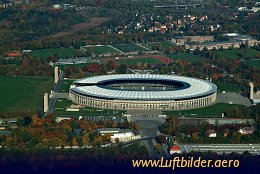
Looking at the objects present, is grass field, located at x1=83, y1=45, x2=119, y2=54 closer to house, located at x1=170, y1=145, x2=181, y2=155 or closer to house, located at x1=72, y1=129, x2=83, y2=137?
house, located at x1=72, y1=129, x2=83, y2=137

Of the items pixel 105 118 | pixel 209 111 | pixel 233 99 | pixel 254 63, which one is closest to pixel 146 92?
pixel 209 111

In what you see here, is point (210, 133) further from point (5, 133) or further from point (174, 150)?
point (5, 133)

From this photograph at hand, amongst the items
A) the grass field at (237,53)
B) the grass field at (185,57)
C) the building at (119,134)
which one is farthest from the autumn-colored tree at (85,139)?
the grass field at (237,53)

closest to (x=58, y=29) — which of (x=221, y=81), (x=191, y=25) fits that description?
(x=191, y=25)

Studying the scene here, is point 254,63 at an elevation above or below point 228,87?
below

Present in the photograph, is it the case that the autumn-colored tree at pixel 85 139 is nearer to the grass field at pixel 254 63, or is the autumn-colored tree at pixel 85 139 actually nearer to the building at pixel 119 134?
the building at pixel 119 134
